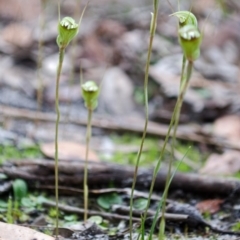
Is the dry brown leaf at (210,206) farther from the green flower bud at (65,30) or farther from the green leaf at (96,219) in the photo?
the green flower bud at (65,30)

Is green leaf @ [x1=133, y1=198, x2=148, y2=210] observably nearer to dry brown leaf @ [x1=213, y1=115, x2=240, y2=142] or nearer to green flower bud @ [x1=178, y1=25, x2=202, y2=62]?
green flower bud @ [x1=178, y1=25, x2=202, y2=62]

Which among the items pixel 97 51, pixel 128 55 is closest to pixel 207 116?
pixel 128 55

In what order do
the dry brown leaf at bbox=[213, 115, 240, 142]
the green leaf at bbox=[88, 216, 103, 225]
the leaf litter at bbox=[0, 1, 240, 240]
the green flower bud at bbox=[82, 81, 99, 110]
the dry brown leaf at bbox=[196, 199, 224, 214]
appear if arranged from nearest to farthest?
1. the green flower bud at bbox=[82, 81, 99, 110]
2. the green leaf at bbox=[88, 216, 103, 225]
3. the dry brown leaf at bbox=[196, 199, 224, 214]
4. the leaf litter at bbox=[0, 1, 240, 240]
5. the dry brown leaf at bbox=[213, 115, 240, 142]

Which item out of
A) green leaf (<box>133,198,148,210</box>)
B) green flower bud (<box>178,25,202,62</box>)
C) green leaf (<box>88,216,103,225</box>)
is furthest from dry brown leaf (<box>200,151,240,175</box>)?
green flower bud (<box>178,25,202,62</box>)

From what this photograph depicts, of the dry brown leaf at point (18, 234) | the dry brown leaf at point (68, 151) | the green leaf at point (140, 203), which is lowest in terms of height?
the dry brown leaf at point (18, 234)

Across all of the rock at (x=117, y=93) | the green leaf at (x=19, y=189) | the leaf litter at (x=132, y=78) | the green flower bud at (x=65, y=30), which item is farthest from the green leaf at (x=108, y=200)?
the rock at (x=117, y=93)

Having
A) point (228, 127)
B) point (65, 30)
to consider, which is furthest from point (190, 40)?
point (228, 127)
